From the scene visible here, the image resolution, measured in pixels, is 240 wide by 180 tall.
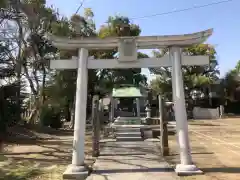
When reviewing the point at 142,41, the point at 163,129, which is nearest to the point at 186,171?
the point at 163,129

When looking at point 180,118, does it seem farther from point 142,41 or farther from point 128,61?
point 142,41

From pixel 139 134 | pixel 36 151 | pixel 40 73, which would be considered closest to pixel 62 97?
pixel 40 73

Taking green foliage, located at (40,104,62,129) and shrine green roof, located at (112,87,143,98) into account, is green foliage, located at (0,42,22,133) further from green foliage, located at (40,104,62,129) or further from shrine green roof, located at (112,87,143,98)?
green foliage, located at (40,104,62,129)

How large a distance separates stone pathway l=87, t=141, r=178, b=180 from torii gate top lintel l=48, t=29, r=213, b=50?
3112 millimetres

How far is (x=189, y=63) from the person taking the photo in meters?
6.10

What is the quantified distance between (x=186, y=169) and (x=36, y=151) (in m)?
5.87

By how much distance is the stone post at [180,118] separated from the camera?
18.3ft

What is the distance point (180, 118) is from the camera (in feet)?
19.1

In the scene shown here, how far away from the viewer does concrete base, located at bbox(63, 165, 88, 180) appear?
5367 millimetres

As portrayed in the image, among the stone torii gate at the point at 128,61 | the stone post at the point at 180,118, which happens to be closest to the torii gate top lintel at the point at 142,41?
the stone torii gate at the point at 128,61

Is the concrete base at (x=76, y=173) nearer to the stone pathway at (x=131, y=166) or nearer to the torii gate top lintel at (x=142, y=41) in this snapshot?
the stone pathway at (x=131, y=166)

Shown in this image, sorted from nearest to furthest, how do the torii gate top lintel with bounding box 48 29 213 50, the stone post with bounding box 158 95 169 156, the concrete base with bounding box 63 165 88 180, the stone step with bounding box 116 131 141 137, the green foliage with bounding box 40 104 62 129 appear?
the concrete base with bounding box 63 165 88 180
the torii gate top lintel with bounding box 48 29 213 50
the stone post with bounding box 158 95 169 156
the stone step with bounding box 116 131 141 137
the green foliage with bounding box 40 104 62 129

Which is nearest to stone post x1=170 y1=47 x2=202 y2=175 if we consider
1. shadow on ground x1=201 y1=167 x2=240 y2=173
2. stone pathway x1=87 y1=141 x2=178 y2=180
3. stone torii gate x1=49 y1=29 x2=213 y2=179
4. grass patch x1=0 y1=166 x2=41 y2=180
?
stone torii gate x1=49 y1=29 x2=213 y2=179

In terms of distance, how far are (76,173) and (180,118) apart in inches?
107
